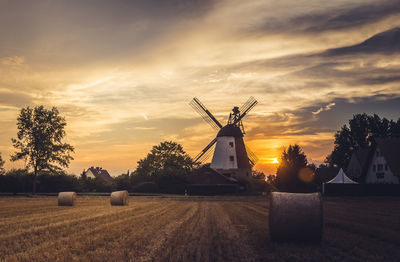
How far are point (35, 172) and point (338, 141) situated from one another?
3026 inches

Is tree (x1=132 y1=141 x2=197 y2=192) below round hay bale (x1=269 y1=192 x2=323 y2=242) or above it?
above

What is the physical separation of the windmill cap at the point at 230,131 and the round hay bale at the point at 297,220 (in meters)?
65.6

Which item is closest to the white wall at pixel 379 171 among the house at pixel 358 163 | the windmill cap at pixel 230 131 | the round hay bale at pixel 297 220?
the house at pixel 358 163

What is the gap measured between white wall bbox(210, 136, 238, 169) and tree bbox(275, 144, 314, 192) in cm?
1309

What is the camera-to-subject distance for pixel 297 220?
13.4m

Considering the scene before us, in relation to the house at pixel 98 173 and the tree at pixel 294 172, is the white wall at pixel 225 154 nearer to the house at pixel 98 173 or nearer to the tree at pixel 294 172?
the tree at pixel 294 172

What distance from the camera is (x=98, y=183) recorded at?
259ft

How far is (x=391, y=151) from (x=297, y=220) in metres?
56.7

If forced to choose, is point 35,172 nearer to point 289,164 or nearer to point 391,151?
point 289,164

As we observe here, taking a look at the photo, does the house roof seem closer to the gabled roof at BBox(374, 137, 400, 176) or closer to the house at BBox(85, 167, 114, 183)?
the house at BBox(85, 167, 114, 183)

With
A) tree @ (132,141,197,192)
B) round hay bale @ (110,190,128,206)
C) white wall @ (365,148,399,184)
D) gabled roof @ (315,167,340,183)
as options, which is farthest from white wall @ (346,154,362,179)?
round hay bale @ (110,190,128,206)

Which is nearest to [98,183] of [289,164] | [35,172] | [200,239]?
[35,172]

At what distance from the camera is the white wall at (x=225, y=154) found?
3086 inches

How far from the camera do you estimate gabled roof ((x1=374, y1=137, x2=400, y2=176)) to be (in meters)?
60.2
